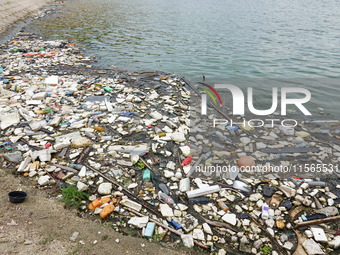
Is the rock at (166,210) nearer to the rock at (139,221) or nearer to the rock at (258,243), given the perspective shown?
the rock at (139,221)

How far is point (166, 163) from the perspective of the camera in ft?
17.4

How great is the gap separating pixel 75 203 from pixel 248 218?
2.97 metres

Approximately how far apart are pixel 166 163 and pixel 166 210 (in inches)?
50.4

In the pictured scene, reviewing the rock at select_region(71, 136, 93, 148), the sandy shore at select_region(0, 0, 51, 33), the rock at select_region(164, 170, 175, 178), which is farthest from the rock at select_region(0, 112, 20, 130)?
the sandy shore at select_region(0, 0, 51, 33)

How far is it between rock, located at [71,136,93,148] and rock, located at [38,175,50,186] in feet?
3.48

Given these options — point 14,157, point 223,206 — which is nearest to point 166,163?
point 223,206

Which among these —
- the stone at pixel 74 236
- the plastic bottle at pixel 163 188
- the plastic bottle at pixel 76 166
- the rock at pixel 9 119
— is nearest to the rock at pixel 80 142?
the plastic bottle at pixel 76 166

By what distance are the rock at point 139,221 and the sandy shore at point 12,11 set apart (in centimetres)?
2038

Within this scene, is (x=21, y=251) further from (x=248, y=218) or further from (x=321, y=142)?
(x=321, y=142)

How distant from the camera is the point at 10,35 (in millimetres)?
17422

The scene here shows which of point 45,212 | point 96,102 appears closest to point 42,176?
point 45,212

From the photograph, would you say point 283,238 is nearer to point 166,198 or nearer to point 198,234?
point 198,234

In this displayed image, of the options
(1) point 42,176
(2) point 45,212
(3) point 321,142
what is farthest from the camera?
(3) point 321,142

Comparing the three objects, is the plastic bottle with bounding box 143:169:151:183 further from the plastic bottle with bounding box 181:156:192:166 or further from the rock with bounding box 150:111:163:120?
the rock with bounding box 150:111:163:120
